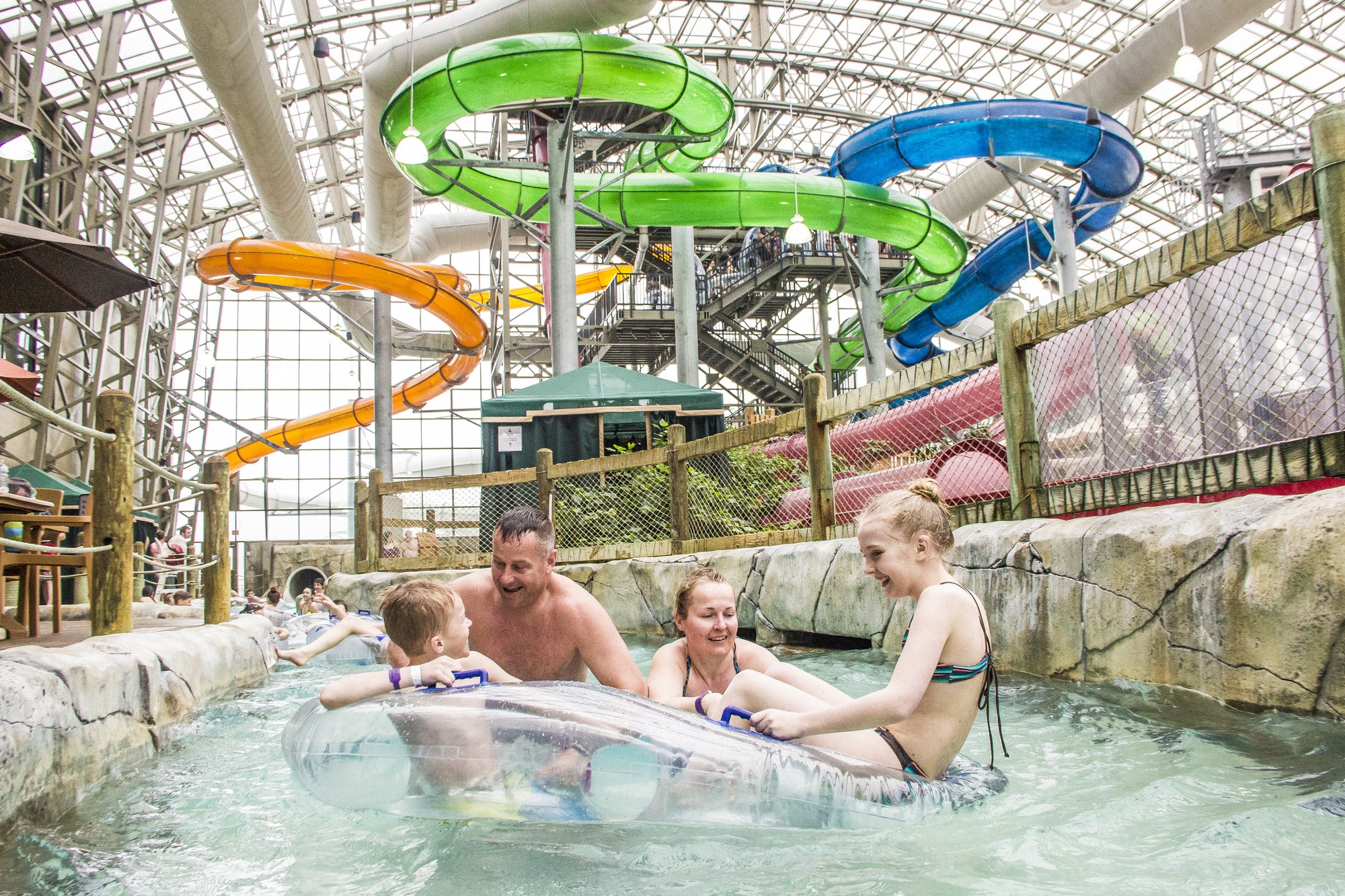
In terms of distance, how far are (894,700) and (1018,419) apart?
7.49 feet

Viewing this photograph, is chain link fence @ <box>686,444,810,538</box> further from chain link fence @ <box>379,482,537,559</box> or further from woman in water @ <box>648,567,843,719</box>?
woman in water @ <box>648,567,843,719</box>

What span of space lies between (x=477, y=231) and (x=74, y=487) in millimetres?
10585

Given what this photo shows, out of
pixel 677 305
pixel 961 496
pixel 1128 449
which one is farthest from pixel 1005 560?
pixel 677 305

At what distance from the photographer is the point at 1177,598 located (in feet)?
9.80

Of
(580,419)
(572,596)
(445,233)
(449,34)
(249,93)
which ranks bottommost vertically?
(572,596)

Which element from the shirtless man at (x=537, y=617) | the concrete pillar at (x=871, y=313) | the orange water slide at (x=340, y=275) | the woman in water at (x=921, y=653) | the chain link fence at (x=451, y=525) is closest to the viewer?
the woman in water at (x=921, y=653)

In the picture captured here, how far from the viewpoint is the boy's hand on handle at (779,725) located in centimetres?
217

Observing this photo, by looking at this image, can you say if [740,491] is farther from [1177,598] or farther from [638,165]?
[638,165]

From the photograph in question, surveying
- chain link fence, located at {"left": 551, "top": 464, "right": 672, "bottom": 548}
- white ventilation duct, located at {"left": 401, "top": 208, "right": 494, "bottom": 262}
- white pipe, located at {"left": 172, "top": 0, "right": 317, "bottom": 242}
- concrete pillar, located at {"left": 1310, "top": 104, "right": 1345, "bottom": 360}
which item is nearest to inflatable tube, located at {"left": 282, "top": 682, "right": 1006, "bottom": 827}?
concrete pillar, located at {"left": 1310, "top": 104, "right": 1345, "bottom": 360}

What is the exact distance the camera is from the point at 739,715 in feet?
7.72

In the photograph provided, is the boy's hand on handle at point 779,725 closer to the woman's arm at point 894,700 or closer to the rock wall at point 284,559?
the woman's arm at point 894,700

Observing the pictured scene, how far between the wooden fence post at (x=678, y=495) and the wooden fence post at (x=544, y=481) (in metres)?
1.61

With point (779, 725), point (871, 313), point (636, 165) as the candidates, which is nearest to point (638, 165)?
point (636, 165)

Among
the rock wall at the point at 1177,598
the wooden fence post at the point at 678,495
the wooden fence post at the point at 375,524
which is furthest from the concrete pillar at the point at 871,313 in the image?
the rock wall at the point at 1177,598
